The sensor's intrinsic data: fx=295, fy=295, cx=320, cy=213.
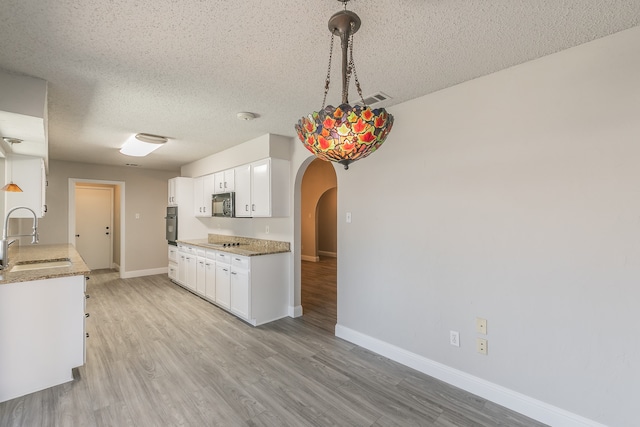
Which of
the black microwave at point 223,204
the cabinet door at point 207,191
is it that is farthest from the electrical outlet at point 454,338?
the cabinet door at point 207,191

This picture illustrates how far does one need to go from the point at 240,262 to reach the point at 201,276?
1368mm

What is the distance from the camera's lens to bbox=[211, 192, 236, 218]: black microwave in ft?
14.8

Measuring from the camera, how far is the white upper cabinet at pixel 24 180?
336cm

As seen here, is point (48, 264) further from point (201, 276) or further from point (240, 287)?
point (240, 287)

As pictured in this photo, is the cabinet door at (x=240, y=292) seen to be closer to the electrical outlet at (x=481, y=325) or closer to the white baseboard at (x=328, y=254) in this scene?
the electrical outlet at (x=481, y=325)

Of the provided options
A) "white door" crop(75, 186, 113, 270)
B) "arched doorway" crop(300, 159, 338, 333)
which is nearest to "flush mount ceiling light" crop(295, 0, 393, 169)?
"arched doorway" crop(300, 159, 338, 333)

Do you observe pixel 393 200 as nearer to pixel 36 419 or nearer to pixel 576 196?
pixel 576 196

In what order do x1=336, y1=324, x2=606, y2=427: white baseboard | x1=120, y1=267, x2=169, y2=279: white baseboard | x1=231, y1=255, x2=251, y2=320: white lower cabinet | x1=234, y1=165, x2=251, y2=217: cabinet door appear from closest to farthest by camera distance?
x1=336, y1=324, x2=606, y2=427: white baseboard, x1=231, y1=255, x2=251, y2=320: white lower cabinet, x1=234, y1=165, x2=251, y2=217: cabinet door, x1=120, y1=267, x2=169, y2=279: white baseboard

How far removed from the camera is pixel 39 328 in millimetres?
2354

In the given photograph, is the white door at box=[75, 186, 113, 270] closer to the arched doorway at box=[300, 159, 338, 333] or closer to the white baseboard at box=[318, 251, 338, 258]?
the arched doorway at box=[300, 159, 338, 333]

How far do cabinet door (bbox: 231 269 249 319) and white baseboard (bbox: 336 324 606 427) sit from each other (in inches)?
58.4

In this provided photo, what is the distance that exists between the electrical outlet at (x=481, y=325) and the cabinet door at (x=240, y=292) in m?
2.56

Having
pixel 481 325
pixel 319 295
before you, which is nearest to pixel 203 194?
pixel 319 295

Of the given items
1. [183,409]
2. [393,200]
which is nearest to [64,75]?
[183,409]
